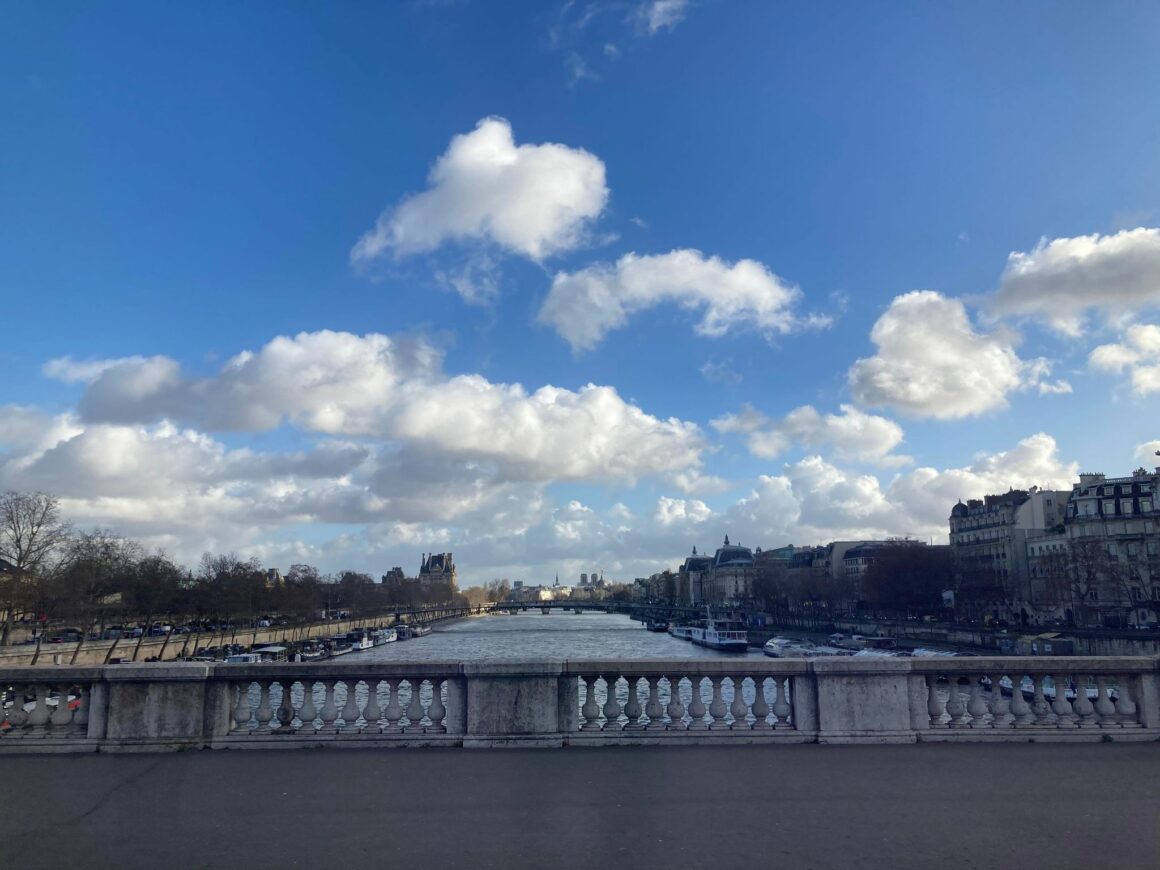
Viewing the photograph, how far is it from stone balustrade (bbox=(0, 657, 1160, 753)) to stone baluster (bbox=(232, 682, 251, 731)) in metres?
0.01

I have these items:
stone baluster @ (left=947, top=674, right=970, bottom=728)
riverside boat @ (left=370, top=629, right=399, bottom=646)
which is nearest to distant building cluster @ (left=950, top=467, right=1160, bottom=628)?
riverside boat @ (left=370, top=629, right=399, bottom=646)

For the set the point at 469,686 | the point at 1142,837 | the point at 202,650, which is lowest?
the point at 202,650

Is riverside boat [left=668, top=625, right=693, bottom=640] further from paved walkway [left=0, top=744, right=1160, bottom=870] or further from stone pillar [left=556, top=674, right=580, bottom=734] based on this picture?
paved walkway [left=0, top=744, right=1160, bottom=870]

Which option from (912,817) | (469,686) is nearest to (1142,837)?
(912,817)

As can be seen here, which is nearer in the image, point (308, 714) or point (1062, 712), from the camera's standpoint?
point (308, 714)

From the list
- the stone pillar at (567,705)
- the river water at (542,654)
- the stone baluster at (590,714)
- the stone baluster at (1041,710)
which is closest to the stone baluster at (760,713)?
the river water at (542,654)

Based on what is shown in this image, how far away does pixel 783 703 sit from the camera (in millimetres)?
10375

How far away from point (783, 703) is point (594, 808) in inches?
138

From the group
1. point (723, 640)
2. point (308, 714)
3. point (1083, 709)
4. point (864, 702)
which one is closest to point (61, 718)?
point (308, 714)

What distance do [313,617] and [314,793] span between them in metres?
144

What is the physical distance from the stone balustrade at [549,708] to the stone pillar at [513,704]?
1 cm

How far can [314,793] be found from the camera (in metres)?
8.20

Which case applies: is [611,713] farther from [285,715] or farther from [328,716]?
[285,715]

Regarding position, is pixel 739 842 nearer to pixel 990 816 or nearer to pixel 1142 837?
pixel 990 816
